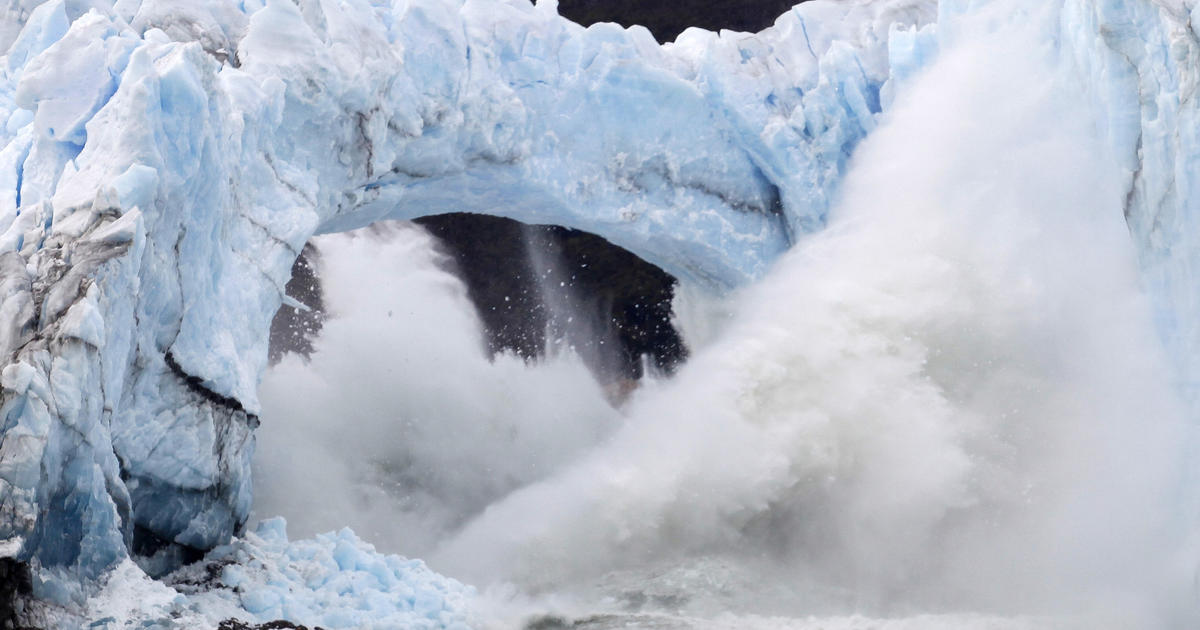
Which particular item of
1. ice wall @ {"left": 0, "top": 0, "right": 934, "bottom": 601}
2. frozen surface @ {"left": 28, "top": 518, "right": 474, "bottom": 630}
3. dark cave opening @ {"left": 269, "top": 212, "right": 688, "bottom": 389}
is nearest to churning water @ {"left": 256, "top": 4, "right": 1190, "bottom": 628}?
frozen surface @ {"left": 28, "top": 518, "right": 474, "bottom": 630}

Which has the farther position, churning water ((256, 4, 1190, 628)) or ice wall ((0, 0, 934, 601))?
churning water ((256, 4, 1190, 628))

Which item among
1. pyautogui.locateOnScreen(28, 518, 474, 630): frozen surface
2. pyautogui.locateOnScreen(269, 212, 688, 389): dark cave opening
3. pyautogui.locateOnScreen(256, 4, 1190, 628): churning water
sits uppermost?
pyautogui.locateOnScreen(269, 212, 688, 389): dark cave opening

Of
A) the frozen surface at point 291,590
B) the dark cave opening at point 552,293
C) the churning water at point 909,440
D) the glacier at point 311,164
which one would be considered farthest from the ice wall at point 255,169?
the dark cave opening at point 552,293

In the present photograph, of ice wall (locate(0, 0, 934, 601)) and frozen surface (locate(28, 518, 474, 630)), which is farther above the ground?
ice wall (locate(0, 0, 934, 601))

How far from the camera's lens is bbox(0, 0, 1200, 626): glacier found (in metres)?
5.37

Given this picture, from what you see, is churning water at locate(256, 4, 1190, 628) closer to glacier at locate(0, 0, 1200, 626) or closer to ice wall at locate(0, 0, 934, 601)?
glacier at locate(0, 0, 1200, 626)

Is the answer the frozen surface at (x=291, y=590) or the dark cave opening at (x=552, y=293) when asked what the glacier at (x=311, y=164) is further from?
the dark cave opening at (x=552, y=293)

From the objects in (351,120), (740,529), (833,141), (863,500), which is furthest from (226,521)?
(833,141)

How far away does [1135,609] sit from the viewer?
7.66 meters

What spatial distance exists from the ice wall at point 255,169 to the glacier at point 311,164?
19 millimetres

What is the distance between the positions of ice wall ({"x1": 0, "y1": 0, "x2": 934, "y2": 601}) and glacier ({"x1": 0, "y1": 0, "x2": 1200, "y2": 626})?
2 centimetres

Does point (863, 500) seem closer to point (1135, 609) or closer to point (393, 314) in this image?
point (1135, 609)

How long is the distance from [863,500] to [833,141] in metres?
3.02

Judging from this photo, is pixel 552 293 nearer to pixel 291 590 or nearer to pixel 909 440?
pixel 909 440
